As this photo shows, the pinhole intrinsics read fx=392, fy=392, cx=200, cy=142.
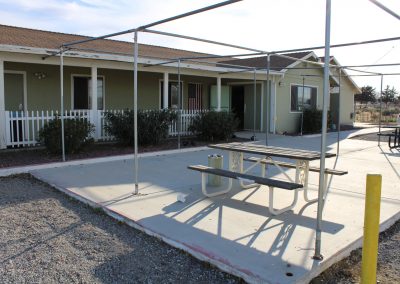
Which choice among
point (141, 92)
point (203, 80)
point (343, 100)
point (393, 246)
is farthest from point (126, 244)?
point (343, 100)

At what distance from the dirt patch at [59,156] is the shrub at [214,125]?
1.10 m

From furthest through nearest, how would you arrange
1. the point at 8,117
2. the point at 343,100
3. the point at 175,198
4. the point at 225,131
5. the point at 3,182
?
the point at 343,100 → the point at 225,131 → the point at 8,117 → the point at 3,182 → the point at 175,198

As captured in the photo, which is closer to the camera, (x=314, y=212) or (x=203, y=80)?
(x=314, y=212)

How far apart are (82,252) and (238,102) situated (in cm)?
1479

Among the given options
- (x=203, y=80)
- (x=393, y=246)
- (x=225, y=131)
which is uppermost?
(x=203, y=80)

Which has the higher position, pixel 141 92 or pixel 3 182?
pixel 141 92

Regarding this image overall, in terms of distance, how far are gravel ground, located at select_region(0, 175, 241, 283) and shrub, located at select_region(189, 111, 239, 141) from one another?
26.2ft

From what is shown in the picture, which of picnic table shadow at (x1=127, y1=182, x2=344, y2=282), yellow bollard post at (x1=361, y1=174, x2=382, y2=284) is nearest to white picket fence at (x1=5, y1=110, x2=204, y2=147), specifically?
picnic table shadow at (x1=127, y1=182, x2=344, y2=282)

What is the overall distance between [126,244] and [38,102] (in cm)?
926

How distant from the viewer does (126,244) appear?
4254 millimetres

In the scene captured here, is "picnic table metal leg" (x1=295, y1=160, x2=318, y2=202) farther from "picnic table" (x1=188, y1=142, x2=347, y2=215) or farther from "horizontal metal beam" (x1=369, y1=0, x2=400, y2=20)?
"horizontal metal beam" (x1=369, y1=0, x2=400, y2=20)

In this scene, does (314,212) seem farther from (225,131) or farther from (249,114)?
(249,114)

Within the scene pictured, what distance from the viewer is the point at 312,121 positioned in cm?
1803

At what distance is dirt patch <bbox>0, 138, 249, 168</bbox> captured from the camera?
8.62 m
